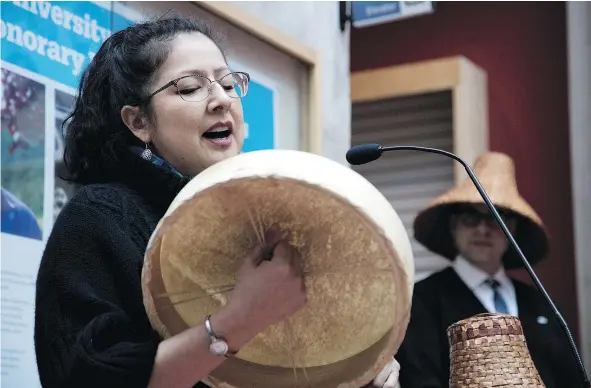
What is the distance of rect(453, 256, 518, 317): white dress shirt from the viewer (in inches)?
130

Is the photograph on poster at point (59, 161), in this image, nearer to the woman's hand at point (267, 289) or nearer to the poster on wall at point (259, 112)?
the poster on wall at point (259, 112)

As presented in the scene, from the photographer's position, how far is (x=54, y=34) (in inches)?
89.1

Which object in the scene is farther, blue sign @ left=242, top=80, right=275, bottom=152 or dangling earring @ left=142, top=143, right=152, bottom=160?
blue sign @ left=242, top=80, right=275, bottom=152

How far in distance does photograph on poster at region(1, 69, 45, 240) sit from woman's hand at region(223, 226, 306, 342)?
1075 millimetres

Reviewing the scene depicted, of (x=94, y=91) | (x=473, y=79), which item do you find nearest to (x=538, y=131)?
(x=473, y=79)

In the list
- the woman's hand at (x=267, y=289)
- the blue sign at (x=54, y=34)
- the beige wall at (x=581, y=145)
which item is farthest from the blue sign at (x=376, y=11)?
the woman's hand at (x=267, y=289)

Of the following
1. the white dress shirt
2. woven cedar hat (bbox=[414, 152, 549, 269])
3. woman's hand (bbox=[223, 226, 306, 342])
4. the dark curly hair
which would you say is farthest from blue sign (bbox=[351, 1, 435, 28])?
woman's hand (bbox=[223, 226, 306, 342])

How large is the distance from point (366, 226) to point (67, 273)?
1.41 ft

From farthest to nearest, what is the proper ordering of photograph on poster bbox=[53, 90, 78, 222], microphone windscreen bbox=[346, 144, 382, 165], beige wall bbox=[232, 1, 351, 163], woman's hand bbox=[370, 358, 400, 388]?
beige wall bbox=[232, 1, 351, 163] < photograph on poster bbox=[53, 90, 78, 222] < microphone windscreen bbox=[346, 144, 382, 165] < woman's hand bbox=[370, 358, 400, 388]

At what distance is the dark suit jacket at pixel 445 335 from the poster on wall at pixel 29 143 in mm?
1187

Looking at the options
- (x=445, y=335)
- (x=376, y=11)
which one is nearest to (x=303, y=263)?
(x=445, y=335)

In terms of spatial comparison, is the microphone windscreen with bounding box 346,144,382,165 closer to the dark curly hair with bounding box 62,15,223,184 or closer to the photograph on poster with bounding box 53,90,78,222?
the dark curly hair with bounding box 62,15,223,184

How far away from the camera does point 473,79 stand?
4.69m

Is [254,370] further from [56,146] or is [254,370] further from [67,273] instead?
[56,146]
